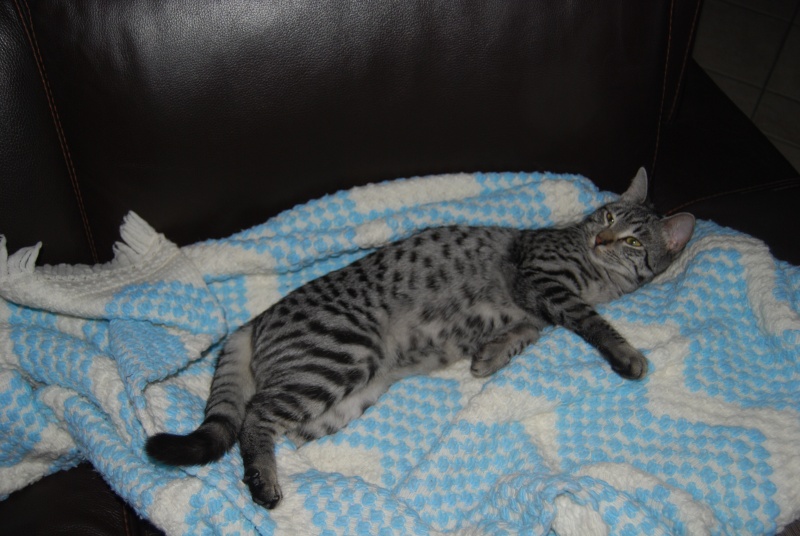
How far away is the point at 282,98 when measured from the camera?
6.28 ft

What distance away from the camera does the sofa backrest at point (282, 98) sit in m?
1.77

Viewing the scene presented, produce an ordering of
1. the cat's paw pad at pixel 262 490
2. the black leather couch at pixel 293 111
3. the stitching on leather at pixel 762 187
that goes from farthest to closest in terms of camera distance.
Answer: the stitching on leather at pixel 762 187 → the black leather couch at pixel 293 111 → the cat's paw pad at pixel 262 490

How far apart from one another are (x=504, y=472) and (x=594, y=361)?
458mm

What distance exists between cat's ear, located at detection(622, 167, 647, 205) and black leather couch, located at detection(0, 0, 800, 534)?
91 mm

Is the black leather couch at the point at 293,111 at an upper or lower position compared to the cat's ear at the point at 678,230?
upper

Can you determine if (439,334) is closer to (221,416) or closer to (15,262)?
(221,416)

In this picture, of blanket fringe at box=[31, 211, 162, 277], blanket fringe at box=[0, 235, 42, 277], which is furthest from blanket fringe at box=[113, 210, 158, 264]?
blanket fringe at box=[0, 235, 42, 277]

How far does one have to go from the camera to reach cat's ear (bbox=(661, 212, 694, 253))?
2.14m

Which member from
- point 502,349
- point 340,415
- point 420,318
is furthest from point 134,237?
point 502,349

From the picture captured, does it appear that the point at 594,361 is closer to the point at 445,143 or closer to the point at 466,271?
the point at 466,271

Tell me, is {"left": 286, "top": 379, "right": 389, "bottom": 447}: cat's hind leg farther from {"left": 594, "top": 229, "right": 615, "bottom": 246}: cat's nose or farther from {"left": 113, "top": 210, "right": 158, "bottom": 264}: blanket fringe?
{"left": 594, "top": 229, "right": 615, "bottom": 246}: cat's nose

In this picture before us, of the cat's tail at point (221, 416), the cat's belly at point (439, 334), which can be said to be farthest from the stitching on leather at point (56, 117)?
the cat's belly at point (439, 334)

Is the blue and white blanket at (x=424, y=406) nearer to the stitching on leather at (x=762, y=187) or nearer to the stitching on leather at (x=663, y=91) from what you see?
the stitching on leather at (x=762, y=187)

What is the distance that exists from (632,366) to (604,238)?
59 centimetres
